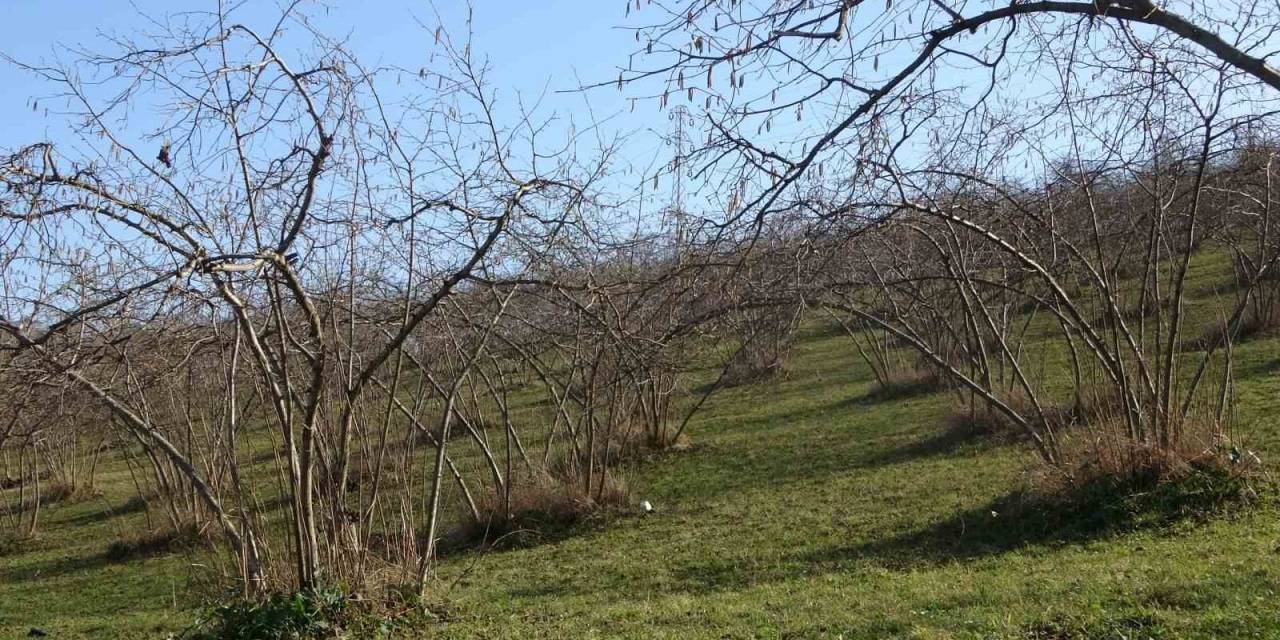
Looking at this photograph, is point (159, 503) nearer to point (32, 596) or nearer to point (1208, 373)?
point (32, 596)

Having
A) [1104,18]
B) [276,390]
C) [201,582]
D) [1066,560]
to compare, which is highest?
[1104,18]

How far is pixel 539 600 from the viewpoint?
8266 millimetres

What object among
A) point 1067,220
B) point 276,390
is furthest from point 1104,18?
point 1067,220

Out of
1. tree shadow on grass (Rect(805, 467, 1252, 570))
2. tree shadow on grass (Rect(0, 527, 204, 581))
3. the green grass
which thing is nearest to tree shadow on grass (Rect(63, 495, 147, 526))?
the green grass

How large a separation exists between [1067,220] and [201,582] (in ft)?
31.4

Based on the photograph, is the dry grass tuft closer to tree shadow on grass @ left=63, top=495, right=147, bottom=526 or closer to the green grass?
the green grass

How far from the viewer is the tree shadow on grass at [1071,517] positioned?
8.00 metres

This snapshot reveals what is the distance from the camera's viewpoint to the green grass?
586cm

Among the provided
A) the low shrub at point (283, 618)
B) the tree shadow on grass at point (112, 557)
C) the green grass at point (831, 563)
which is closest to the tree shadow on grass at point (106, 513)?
the green grass at point (831, 563)

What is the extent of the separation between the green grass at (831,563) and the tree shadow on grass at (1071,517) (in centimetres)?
3

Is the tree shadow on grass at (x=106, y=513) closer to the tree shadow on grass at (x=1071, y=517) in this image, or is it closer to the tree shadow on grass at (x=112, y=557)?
the tree shadow on grass at (x=112, y=557)

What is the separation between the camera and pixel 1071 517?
8.37 metres

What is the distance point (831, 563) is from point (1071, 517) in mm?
1801

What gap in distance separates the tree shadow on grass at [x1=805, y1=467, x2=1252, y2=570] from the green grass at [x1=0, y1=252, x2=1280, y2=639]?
0.03 m
